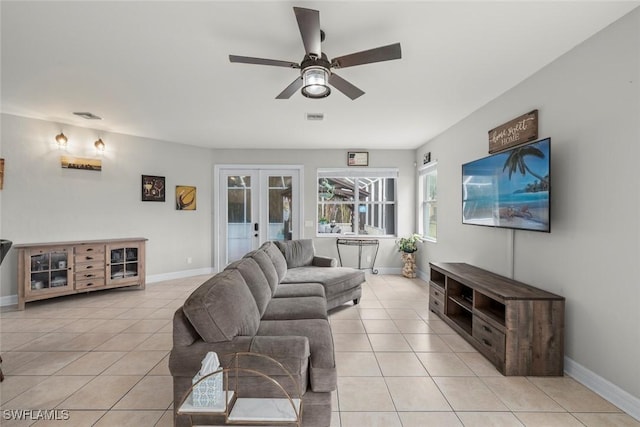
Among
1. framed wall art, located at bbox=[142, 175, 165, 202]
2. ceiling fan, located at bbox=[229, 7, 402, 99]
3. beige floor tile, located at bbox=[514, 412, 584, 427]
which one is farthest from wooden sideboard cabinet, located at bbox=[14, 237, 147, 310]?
beige floor tile, located at bbox=[514, 412, 584, 427]

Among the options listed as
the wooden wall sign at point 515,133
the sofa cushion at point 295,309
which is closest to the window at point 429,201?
the wooden wall sign at point 515,133

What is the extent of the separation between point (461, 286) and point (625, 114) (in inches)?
85.9

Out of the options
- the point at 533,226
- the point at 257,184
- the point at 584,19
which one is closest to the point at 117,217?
the point at 257,184

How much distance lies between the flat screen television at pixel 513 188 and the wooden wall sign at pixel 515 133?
19 centimetres

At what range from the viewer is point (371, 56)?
194cm

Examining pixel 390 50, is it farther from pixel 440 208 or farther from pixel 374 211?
pixel 374 211

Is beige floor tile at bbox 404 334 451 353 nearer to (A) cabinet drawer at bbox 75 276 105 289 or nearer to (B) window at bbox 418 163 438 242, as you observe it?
(B) window at bbox 418 163 438 242

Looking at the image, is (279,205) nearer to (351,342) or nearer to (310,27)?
(351,342)

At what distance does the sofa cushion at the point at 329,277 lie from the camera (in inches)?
142

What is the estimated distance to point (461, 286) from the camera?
11.4 feet

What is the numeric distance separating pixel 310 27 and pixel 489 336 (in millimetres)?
2791

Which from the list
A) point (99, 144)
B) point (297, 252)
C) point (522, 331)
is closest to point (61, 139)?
point (99, 144)

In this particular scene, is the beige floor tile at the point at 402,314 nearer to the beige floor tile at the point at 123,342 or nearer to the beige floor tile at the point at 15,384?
the beige floor tile at the point at 123,342

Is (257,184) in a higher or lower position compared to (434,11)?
lower
